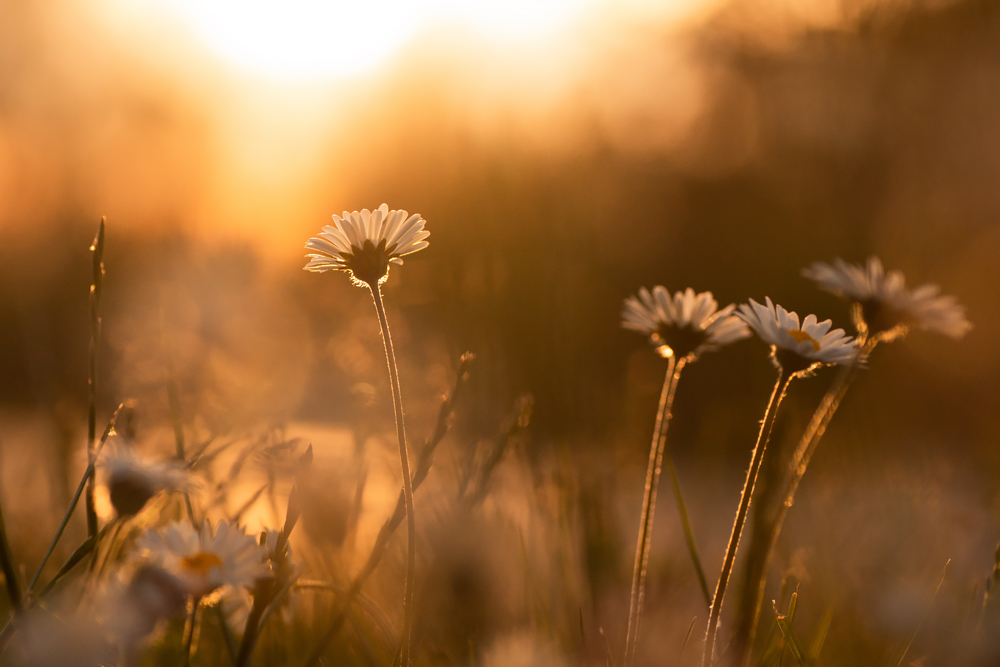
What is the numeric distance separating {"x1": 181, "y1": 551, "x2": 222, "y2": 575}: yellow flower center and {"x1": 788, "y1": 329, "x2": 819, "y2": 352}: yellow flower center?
2.11ft

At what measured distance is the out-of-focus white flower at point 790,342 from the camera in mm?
824

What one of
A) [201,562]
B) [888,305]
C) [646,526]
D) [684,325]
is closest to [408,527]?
[201,562]

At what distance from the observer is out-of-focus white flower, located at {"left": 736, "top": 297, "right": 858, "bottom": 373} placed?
32.4 inches

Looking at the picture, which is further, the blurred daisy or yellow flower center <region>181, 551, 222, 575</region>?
the blurred daisy

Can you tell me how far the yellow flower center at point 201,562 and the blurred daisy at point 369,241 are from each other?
31 centimetres

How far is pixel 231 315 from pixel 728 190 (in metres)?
7.31

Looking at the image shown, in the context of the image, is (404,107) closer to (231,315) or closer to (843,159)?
(231,315)

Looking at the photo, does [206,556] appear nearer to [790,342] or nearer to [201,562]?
[201,562]

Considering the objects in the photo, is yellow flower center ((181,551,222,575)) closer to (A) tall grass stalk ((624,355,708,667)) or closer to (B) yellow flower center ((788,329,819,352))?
(A) tall grass stalk ((624,355,708,667))

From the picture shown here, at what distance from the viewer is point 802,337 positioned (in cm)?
90

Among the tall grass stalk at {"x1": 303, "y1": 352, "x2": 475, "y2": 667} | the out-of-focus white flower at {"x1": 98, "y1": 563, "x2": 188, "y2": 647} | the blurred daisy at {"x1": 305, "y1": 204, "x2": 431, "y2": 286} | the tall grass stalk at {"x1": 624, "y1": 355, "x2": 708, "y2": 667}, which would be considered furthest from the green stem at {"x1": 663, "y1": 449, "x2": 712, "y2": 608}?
the out-of-focus white flower at {"x1": 98, "y1": 563, "x2": 188, "y2": 647}

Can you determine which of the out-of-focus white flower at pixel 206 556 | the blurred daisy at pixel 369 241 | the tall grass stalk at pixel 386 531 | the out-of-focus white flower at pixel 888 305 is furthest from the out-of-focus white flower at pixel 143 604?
the out-of-focus white flower at pixel 888 305

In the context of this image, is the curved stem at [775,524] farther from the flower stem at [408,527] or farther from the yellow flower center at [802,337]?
the flower stem at [408,527]

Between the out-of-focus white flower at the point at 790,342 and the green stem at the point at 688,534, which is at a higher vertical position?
the out-of-focus white flower at the point at 790,342
